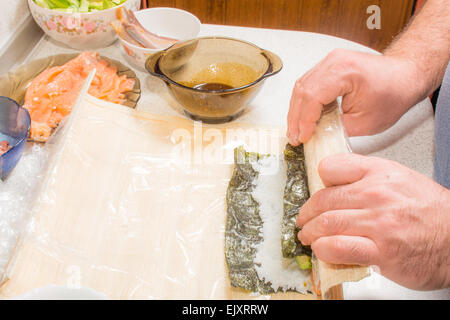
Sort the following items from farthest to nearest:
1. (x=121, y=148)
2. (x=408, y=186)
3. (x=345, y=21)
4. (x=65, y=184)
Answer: (x=345, y=21) → (x=121, y=148) → (x=65, y=184) → (x=408, y=186)

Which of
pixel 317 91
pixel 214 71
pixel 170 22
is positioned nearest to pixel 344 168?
pixel 317 91

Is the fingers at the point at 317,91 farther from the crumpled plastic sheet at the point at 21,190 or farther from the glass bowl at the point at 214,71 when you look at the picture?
the crumpled plastic sheet at the point at 21,190

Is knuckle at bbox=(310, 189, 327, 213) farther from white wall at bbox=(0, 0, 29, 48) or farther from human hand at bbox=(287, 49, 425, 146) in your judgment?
white wall at bbox=(0, 0, 29, 48)

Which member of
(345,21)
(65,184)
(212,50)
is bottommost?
(345,21)

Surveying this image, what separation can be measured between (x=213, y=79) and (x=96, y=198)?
58 centimetres

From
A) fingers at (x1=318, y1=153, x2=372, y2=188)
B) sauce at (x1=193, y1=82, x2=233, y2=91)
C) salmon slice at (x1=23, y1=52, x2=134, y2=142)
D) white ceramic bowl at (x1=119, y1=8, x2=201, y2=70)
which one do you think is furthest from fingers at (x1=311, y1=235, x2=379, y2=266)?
white ceramic bowl at (x1=119, y1=8, x2=201, y2=70)

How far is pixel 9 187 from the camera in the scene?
113 centimetres

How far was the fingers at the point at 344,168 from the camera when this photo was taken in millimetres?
855

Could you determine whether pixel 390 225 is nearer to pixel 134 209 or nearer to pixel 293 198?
pixel 293 198

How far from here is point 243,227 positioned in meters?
1.07

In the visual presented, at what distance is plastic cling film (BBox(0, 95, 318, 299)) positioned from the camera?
3.16 ft
